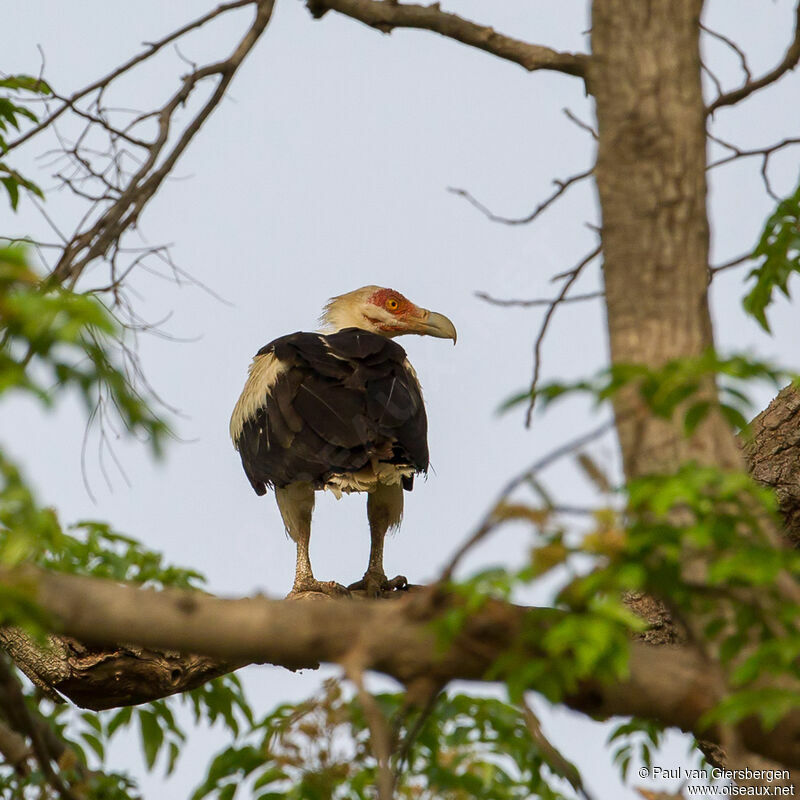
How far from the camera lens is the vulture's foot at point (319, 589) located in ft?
19.1

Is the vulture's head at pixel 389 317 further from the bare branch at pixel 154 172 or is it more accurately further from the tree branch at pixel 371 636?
the tree branch at pixel 371 636

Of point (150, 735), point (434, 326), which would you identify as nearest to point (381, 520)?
point (434, 326)

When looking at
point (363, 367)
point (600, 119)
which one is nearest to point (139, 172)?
point (600, 119)

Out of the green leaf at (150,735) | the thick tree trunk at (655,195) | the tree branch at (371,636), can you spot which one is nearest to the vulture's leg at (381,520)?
the green leaf at (150,735)

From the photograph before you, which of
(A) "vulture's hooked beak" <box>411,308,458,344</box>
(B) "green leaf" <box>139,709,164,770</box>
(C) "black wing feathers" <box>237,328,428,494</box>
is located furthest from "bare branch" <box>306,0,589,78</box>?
(A) "vulture's hooked beak" <box>411,308,458,344</box>

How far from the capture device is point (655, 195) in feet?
8.70

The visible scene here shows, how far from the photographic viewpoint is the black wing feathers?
219 inches

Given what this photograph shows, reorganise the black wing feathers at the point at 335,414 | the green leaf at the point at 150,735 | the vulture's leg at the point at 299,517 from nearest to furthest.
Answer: the green leaf at the point at 150,735
the black wing feathers at the point at 335,414
the vulture's leg at the point at 299,517

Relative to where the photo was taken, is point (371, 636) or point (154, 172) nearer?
point (371, 636)

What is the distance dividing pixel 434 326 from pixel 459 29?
4109 mm

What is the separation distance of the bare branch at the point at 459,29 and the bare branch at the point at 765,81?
0.58m

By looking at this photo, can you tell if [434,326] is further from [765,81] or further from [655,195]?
[655,195]

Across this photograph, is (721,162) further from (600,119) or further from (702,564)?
(702,564)

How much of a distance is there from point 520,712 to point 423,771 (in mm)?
434
